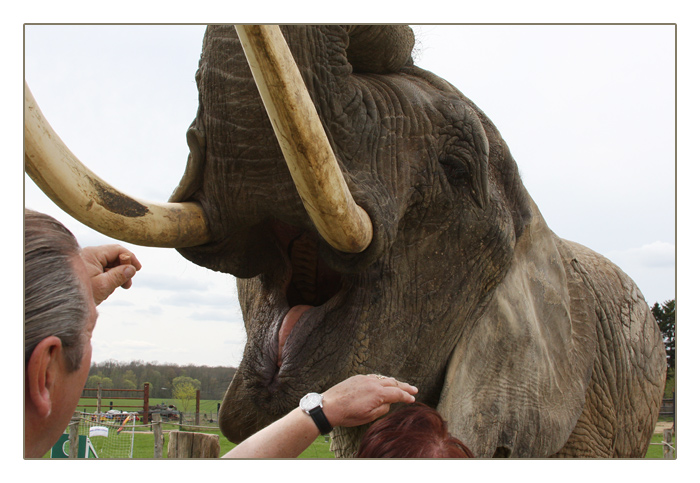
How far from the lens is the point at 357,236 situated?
149 centimetres

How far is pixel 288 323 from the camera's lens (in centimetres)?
181

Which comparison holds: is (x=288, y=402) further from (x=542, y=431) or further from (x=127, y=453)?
(x=542, y=431)

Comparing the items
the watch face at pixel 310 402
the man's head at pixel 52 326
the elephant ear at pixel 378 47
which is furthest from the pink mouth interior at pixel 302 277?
the man's head at pixel 52 326

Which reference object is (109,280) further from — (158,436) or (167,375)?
(158,436)

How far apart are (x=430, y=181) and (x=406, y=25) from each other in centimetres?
41

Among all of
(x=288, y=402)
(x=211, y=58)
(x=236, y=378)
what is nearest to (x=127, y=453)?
(x=236, y=378)

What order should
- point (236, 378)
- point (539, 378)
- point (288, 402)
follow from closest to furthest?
point (288, 402) → point (236, 378) → point (539, 378)

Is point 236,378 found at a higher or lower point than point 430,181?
lower

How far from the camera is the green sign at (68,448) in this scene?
1876 millimetres

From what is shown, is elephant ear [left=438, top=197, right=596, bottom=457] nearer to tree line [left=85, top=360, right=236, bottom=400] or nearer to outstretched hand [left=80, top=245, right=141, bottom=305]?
tree line [left=85, top=360, right=236, bottom=400]

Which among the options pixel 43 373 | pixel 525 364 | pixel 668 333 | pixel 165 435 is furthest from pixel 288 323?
pixel 165 435

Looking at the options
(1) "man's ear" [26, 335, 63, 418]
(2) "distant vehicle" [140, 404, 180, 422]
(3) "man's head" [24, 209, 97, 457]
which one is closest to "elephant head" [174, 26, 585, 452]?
(3) "man's head" [24, 209, 97, 457]

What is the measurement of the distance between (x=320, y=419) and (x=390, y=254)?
0.59 meters

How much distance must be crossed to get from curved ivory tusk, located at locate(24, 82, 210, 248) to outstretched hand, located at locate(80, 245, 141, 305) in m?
0.04
